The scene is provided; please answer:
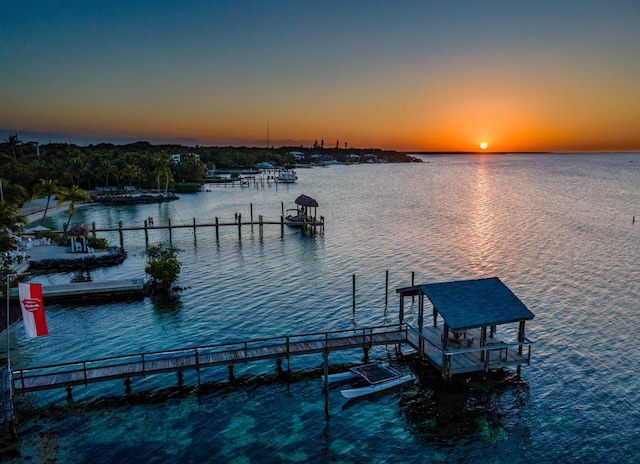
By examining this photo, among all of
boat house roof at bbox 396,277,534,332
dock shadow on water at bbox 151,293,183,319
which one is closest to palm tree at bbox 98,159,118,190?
dock shadow on water at bbox 151,293,183,319

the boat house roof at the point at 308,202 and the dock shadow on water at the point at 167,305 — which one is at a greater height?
the boat house roof at the point at 308,202

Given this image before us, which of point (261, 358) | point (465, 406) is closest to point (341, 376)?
point (261, 358)

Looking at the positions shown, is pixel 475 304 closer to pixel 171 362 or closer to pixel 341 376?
pixel 341 376

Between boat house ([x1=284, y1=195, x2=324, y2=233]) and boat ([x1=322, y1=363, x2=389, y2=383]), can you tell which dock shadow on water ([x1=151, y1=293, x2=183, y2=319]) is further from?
boat house ([x1=284, y1=195, x2=324, y2=233])

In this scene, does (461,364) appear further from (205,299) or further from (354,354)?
(205,299)

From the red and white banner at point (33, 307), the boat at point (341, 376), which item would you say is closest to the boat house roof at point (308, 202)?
the boat at point (341, 376)

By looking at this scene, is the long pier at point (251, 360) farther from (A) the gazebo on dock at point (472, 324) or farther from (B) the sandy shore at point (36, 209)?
(B) the sandy shore at point (36, 209)

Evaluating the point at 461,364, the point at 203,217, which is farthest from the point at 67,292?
the point at 203,217
